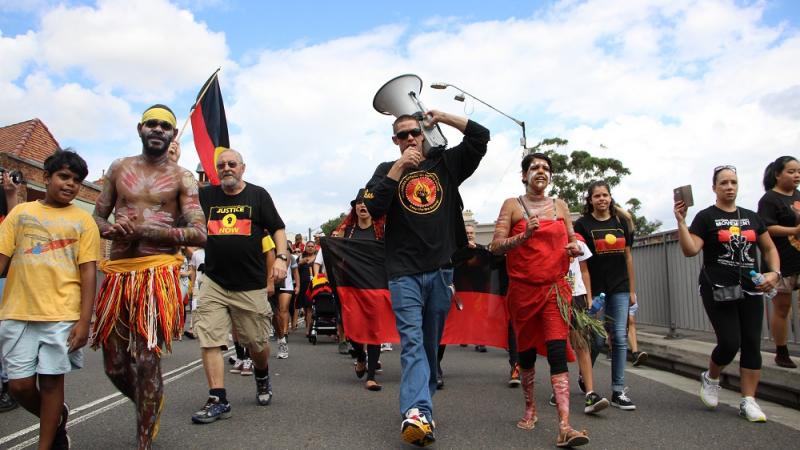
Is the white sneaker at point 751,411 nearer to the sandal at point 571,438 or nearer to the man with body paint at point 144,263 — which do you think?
the sandal at point 571,438

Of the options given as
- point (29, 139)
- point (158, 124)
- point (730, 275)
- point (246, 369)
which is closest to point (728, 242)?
point (730, 275)

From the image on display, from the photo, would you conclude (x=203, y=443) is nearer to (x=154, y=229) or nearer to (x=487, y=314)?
(x=154, y=229)

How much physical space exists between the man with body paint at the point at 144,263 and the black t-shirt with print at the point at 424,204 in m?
1.23

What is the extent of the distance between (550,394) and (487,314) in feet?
4.97

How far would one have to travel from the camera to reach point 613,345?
589cm

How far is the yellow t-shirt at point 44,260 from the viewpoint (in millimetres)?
3600

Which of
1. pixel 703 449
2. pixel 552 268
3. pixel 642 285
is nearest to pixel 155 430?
pixel 552 268

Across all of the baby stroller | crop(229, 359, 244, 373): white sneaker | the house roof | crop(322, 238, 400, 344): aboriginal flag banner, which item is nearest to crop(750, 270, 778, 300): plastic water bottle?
crop(322, 238, 400, 344): aboriginal flag banner

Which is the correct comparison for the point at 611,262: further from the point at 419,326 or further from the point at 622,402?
Result: the point at 419,326

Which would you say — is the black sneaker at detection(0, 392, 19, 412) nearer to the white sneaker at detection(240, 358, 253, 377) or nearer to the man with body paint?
the man with body paint

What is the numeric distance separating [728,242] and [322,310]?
26.5 feet

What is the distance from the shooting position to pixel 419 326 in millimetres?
4367

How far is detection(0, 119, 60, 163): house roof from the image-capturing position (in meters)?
24.0

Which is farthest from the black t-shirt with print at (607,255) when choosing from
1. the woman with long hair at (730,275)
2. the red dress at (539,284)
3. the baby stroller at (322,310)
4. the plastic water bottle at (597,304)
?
the baby stroller at (322,310)
